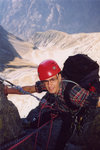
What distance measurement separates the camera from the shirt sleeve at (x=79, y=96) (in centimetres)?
313

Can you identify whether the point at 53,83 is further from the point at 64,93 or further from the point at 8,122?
the point at 8,122

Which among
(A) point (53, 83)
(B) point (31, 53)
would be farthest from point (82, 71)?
(B) point (31, 53)

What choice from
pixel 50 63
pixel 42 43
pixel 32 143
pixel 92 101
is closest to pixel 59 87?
pixel 50 63

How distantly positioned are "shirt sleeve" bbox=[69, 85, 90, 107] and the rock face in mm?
2272

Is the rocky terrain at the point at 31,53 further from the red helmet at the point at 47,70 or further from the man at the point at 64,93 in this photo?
the red helmet at the point at 47,70

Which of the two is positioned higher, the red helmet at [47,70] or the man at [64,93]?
the red helmet at [47,70]

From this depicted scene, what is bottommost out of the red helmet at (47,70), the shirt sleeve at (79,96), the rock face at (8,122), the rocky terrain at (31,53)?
the rock face at (8,122)

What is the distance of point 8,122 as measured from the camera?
4.36 m

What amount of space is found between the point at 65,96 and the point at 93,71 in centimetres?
202

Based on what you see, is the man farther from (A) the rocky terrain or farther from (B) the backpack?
(A) the rocky terrain

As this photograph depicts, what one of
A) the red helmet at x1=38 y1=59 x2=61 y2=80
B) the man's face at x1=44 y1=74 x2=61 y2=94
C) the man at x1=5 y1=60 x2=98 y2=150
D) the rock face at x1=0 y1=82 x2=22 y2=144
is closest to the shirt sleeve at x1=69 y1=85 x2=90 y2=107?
the man at x1=5 y1=60 x2=98 y2=150

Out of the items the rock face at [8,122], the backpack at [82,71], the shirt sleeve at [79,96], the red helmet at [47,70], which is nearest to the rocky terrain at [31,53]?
the rock face at [8,122]

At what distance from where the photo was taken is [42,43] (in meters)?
130

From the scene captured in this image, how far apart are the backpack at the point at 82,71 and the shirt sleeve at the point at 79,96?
132 cm
